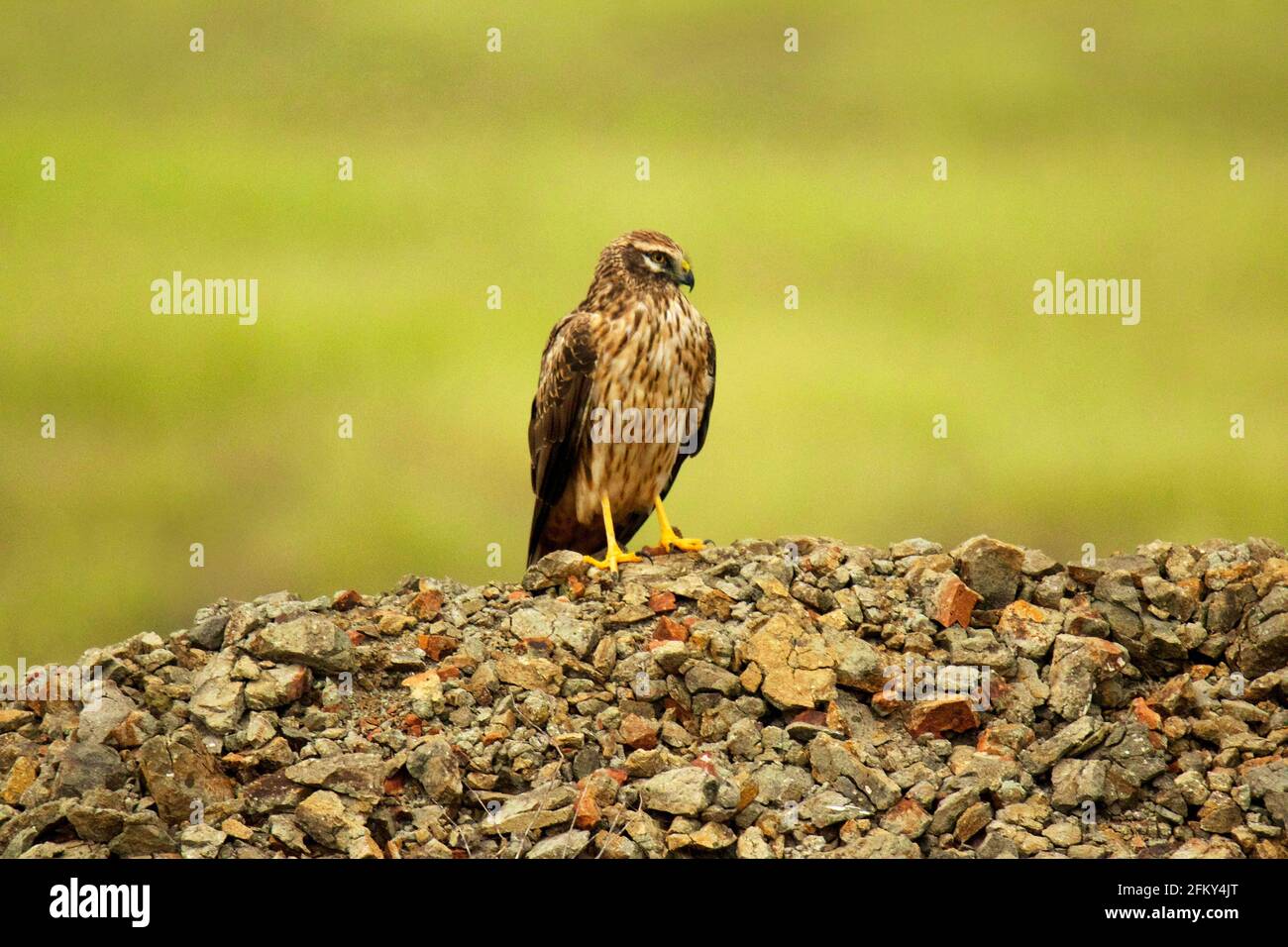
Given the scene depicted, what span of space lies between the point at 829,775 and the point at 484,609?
233cm

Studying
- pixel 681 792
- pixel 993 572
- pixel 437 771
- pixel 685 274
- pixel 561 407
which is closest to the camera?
pixel 681 792

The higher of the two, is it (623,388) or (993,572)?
(623,388)

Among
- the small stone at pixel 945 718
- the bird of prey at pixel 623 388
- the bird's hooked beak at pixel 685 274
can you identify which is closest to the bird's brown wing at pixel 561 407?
the bird of prey at pixel 623 388

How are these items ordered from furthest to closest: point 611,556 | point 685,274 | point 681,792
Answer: point 685,274 < point 611,556 < point 681,792

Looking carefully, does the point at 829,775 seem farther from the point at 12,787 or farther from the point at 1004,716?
the point at 12,787

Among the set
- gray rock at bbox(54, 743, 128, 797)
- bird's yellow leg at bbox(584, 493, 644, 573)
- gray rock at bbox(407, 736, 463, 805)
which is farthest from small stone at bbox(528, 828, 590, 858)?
bird's yellow leg at bbox(584, 493, 644, 573)

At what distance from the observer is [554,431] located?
9.41m

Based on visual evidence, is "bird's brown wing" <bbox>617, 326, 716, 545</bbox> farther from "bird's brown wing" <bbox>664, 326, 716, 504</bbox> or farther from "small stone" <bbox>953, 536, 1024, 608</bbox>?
"small stone" <bbox>953, 536, 1024, 608</bbox>

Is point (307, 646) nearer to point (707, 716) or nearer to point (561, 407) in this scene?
point (707, 716)

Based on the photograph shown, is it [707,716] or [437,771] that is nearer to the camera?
[437,771]

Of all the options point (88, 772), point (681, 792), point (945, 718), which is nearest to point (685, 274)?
point (945, 718)

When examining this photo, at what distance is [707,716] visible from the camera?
292 inches

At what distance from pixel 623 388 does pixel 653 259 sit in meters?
0.83

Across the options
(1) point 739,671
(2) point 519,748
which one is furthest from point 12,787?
(1) point 739,671
